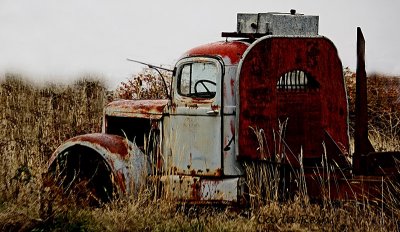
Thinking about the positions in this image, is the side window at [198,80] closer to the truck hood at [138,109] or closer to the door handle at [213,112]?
the door handle at [213,112]

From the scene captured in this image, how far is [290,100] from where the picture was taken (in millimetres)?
7031

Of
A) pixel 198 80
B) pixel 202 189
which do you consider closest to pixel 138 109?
pixel 198 80

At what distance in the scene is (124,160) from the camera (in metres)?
7.32

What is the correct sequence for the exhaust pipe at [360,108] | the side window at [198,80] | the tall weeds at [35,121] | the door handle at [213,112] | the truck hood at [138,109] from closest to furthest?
the exhaust pipe at [360,108] < the door handle at [213,112] < the side window at [198,80] < the truck hood at [138,109] < the tall weeds at [35,121]

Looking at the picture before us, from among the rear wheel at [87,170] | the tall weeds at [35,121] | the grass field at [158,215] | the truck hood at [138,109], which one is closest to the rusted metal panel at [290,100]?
the grass field at [158,215]

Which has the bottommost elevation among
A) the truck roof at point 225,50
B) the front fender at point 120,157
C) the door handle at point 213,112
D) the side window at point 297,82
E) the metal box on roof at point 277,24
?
the front fender at point 120,157

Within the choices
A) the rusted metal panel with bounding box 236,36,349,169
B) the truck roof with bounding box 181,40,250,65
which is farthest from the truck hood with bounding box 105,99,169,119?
the rusted metal panel with bounding box 236,36,349,169

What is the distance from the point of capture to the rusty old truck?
6.85 m

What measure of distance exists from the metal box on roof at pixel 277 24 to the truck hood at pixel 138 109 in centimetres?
136

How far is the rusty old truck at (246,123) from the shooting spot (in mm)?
6848

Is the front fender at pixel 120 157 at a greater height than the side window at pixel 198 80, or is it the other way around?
the side window at pixel 198 80

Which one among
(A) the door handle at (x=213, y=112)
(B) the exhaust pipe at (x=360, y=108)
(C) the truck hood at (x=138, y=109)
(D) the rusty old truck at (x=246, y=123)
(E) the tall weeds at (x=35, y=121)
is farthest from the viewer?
(E) the tall weeds at (x=35, y=121)

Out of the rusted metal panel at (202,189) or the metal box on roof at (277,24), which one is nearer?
the rusted metal panel at (202,189)

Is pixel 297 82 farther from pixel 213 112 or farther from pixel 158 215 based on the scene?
pixel 158 215
